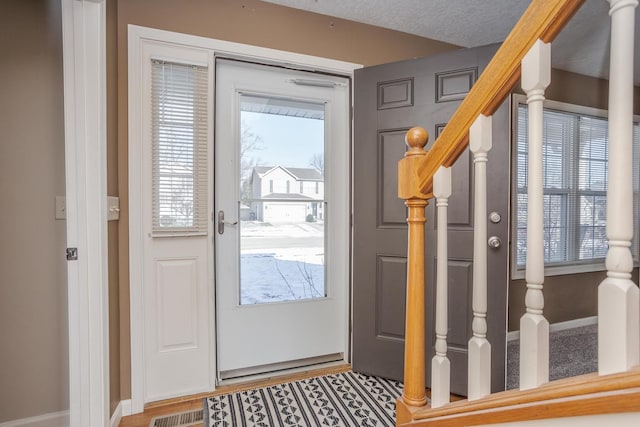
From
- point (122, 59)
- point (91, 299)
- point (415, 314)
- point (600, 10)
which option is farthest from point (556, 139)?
point (91, 299)

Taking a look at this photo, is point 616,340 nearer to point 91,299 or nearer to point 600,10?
point 91,299

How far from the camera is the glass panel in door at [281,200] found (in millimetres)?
2273

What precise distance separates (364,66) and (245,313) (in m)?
1.82

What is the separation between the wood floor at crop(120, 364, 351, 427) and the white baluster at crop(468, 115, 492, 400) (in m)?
1.65

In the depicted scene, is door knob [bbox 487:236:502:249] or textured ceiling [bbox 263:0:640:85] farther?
textured ceiling [bbox 263:0:640:85]

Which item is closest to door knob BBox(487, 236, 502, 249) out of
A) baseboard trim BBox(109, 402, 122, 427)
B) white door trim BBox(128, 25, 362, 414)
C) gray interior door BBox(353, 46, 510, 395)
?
gray interior door BBox(353, 46, 510, 395)

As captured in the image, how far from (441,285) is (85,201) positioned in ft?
4.81

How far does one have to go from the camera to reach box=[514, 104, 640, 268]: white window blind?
2.89 metres

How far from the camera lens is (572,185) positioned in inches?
117

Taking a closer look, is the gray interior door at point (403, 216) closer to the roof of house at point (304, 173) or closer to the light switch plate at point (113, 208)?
the roof of house at point (304, 173)

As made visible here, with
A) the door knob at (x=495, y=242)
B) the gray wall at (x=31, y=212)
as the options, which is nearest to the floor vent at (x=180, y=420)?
the gray wall at (x=31, y=212)

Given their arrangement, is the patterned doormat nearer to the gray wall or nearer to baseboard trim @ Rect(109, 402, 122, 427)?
baseboard trim @ Rect(109, 402, 122, 427)

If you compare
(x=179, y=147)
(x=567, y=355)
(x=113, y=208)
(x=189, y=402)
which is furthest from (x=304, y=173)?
(x=567, y=355)

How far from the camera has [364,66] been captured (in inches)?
93.7
